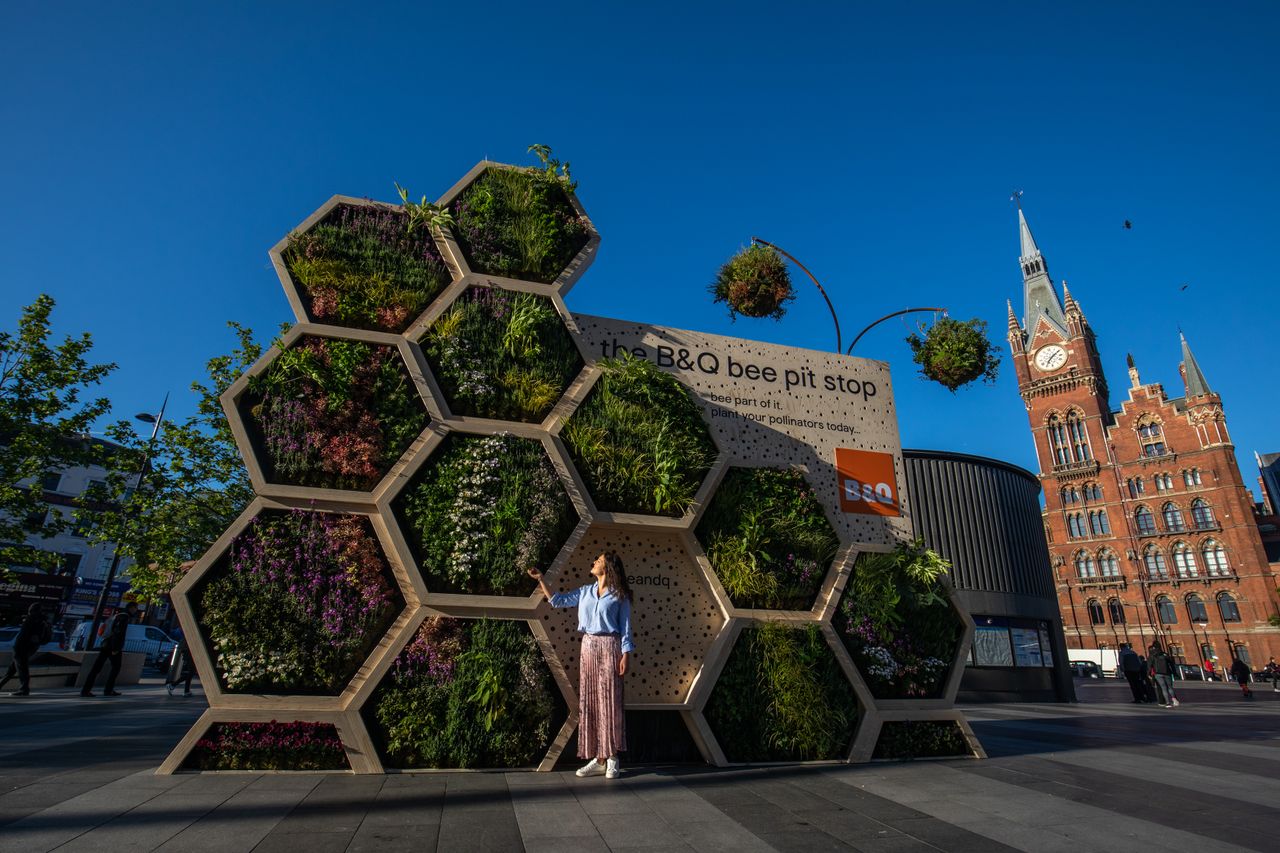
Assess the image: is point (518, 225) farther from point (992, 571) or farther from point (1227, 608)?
point (1227, 608)

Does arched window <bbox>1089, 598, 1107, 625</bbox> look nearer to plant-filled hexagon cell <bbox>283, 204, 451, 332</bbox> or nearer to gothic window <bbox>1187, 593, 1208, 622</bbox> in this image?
gothic window <bbox>1187, 593, 1208, 622</bbox>

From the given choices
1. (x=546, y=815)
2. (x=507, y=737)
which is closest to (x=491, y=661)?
(x=507, y=737)

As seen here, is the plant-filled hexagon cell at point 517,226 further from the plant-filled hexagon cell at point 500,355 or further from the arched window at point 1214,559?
the arched window at point 1214,559

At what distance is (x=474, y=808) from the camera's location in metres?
3.99

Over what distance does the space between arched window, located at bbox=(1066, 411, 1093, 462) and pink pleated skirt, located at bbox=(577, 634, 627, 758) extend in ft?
250

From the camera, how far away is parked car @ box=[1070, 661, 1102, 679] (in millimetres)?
48531

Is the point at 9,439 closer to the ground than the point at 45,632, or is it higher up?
higher up

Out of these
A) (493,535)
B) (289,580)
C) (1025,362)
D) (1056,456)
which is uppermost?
(1025,362)

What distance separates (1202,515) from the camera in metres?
58.5

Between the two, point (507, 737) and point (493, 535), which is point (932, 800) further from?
point (493, 535)

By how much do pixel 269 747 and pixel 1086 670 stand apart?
197 ft

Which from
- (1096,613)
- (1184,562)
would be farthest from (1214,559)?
(1096,613)

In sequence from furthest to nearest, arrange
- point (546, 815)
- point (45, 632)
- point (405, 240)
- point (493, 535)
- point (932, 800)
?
point (45, 632) → point (405, 240) → point (493, 535) → point (932, 800) → point (546, 815)

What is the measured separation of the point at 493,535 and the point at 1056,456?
77.6 m
